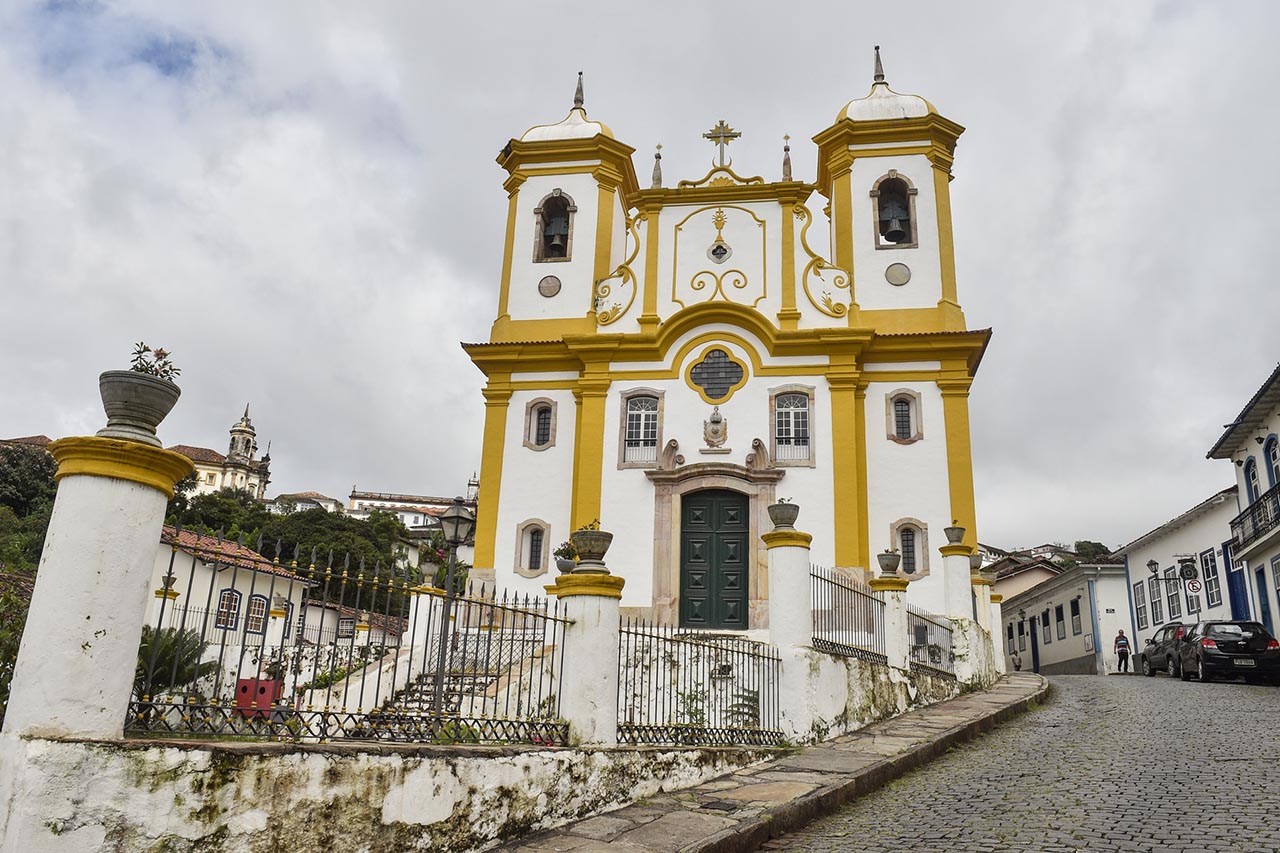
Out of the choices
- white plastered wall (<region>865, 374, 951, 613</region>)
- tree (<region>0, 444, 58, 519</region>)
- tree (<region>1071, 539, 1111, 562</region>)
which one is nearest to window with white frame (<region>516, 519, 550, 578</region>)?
white plastered wall (<region>865, 374, 951, 613</region>)

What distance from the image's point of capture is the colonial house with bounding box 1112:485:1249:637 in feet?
89.0

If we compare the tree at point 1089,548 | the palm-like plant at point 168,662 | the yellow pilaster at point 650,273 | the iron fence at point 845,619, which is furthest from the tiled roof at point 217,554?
the tree at point 1089,548

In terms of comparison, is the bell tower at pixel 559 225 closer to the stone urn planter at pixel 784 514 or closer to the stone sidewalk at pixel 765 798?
the stone urn planter at pixel 784 514

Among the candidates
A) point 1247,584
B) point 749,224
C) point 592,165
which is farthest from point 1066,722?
point 1247,584

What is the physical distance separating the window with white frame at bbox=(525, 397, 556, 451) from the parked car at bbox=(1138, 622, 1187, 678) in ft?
42.9

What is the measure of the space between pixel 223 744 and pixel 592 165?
62.1 feet

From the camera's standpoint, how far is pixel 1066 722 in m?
12.1

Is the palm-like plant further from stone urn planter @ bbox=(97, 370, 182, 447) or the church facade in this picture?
the church facade

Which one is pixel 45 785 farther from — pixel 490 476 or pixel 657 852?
pixel 490 476

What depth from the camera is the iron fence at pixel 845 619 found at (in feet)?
35.9

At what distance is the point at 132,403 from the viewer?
4770 mm

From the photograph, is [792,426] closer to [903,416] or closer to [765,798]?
[903,416]

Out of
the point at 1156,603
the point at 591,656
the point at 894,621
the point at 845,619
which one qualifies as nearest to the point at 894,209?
the point at 894,621

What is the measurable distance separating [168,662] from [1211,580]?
29.8 metres
